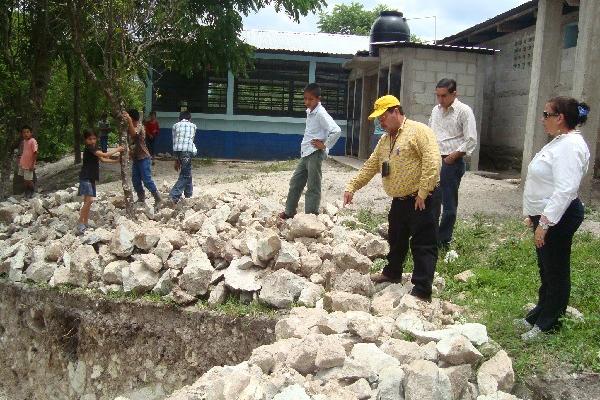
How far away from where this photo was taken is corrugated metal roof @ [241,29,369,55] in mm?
18719

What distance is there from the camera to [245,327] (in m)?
4.93

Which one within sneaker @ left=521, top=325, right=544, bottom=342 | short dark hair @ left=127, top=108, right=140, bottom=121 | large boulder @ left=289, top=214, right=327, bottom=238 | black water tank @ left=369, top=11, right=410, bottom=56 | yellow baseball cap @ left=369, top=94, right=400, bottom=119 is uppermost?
black water tank @ left=369, top=11, right=410, bottom=56

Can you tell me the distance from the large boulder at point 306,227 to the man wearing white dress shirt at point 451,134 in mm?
1211

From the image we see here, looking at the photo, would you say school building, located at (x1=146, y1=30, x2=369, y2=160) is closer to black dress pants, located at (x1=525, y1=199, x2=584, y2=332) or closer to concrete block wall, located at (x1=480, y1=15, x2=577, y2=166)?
concrete block wall, located at (x1=480, y1=15, x2=577, y2=166)

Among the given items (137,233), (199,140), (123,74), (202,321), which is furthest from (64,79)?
(202,321)

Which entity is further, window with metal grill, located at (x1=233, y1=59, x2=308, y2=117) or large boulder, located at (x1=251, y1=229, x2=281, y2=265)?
window with metal grill, located at (x1=233, y1=59, x2=308, y2=117)

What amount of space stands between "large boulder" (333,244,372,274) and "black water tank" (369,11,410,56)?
965 centimetres

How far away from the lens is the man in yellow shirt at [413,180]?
4.39 meters

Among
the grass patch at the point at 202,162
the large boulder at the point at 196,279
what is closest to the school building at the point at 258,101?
the grass patch at the point at 202,162

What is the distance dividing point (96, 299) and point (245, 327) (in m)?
1.56

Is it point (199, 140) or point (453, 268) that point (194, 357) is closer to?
point (453, 268)

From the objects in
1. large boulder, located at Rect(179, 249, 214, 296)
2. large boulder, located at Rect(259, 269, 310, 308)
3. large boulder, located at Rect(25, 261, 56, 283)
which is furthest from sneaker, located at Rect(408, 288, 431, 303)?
large boulder, located at Rect(25, 261, 56, 283)

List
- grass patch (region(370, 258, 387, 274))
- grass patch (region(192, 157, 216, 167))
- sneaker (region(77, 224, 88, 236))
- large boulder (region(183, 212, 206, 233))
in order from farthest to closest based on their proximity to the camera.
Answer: grass patch (region(192, 157, 216, 167))
sneaker (region(77, 224, 88, 236))
large boulder (region(183, 212, 206, 233))
grass patch (region(370, 258, 387, 274))

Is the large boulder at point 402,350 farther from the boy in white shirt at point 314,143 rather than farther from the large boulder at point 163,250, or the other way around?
the boy in white shirt at point 314,143
